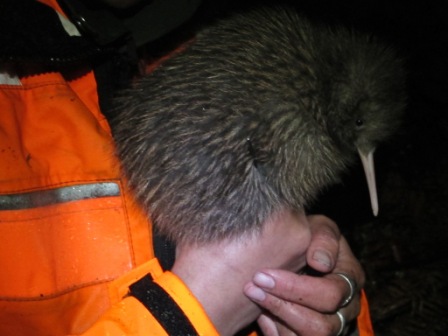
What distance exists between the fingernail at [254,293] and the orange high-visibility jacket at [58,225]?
18 centimetres

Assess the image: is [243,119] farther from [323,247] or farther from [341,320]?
[341,320]

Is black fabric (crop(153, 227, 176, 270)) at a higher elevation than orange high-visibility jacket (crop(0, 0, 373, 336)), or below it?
below

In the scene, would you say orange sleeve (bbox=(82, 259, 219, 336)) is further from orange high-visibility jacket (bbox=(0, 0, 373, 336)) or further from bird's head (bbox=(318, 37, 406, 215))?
bird's head (bbox=(318, 37, 406, 215))

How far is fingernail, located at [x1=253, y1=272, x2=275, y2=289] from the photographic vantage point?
1.18 m

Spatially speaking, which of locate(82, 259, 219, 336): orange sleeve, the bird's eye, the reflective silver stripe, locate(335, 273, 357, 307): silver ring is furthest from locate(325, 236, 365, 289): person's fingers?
the reflective silver stripe

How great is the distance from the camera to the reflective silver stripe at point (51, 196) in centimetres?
114

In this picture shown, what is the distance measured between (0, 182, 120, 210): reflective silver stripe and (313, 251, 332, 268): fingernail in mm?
560

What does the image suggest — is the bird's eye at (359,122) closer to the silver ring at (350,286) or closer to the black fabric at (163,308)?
the silver ring at (350,286)

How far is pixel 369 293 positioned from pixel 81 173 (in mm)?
1802

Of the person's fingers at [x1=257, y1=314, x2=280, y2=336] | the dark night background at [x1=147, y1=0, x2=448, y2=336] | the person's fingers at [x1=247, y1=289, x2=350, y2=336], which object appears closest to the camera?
the person's fingers at [x1=247, y1=289, x2=350, y2=336]

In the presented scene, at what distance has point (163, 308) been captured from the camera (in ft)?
3.40

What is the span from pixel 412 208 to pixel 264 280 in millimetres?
1762

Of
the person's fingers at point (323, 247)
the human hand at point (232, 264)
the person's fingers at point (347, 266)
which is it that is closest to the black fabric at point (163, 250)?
the human hand at point (232, 264)

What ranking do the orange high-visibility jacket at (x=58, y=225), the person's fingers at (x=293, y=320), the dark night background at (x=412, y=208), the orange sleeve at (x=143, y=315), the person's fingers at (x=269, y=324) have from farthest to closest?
the dark night background at (x=412, y=208)
the person's fingers at (x=269, y=324)
the person's fingers at (x=293, y=320)
the orange high-visibility jacket at (x=58, y=225)
the orange sleeve at (x=143, y=315)
